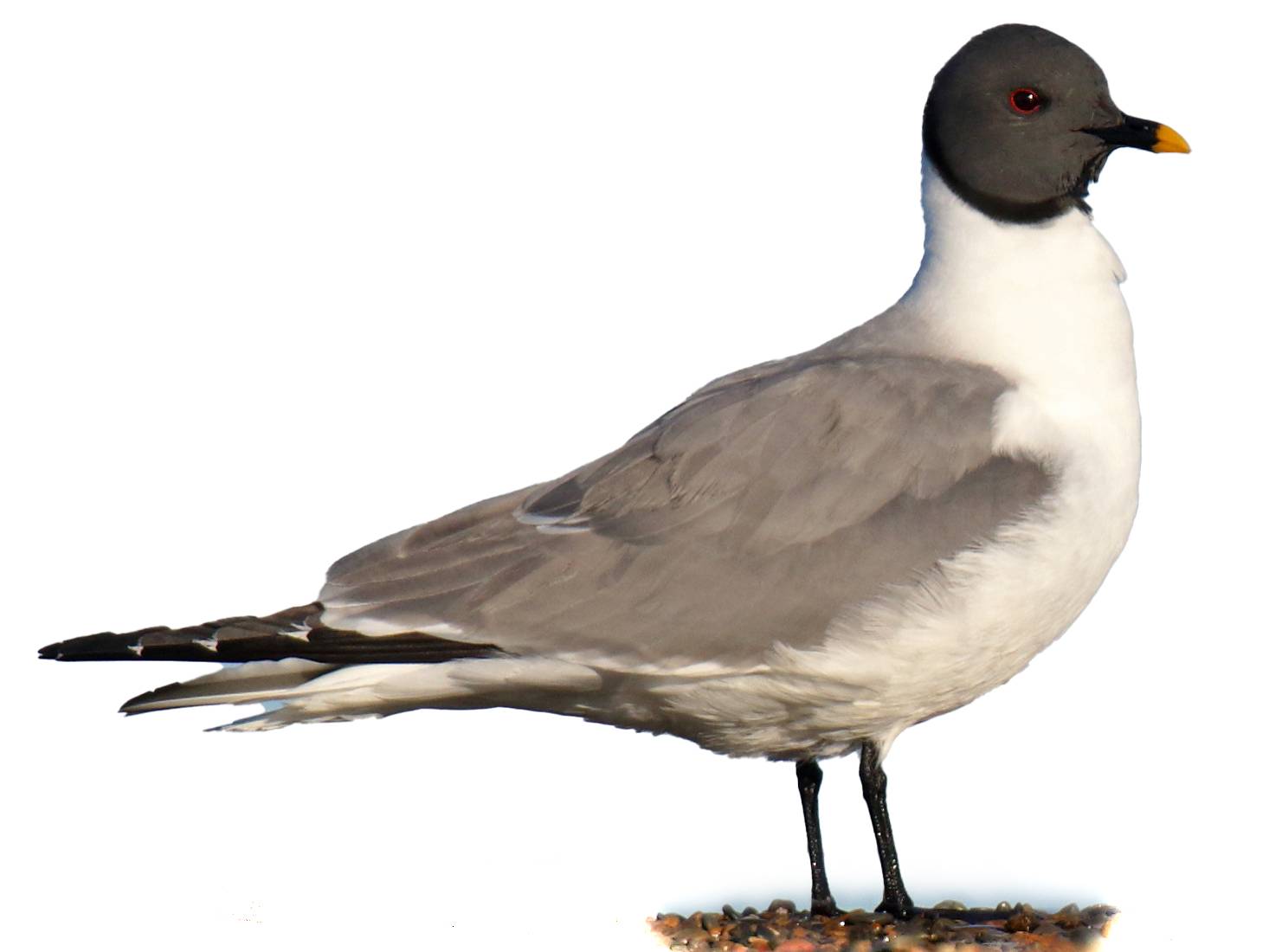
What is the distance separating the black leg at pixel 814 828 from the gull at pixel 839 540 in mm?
Result: 222

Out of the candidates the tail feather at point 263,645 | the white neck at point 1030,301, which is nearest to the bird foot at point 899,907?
the tail feather at point 263,645

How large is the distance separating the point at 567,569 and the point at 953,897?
5.92 ft

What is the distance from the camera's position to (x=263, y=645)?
6164 mm

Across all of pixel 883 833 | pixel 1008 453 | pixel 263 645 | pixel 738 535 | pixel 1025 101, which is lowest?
pixel 883 833

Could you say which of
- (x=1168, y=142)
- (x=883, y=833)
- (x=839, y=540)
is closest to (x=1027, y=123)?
(x=1168, y=142)

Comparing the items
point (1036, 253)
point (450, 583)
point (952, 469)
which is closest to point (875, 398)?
point (952, 469)

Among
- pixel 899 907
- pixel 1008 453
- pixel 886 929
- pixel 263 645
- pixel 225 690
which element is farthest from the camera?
pixel 899 907

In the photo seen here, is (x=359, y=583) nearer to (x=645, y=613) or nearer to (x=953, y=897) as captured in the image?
(x=645, y=613)

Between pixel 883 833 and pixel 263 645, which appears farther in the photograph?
pixel 883 833

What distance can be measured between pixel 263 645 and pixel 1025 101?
109 inches

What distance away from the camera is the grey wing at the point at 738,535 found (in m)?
6.25

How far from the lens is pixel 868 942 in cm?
649

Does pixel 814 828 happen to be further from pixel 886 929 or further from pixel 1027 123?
pixel 1027 123

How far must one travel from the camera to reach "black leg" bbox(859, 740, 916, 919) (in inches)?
265
